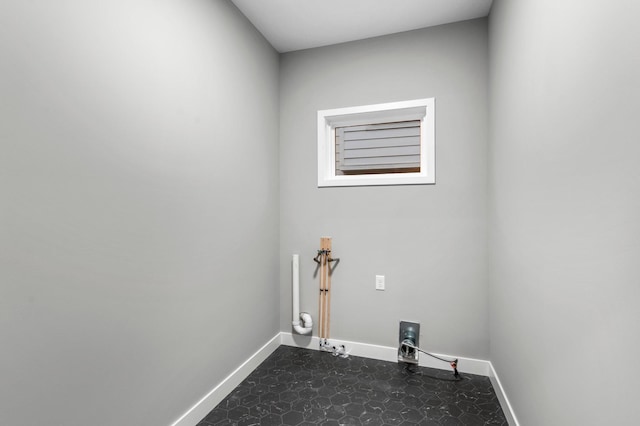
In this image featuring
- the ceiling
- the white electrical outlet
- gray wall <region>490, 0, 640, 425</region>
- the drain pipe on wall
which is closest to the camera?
gray wall <region>490, 0, 640, 425</region>

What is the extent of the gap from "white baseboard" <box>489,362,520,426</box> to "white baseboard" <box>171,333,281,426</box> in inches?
67.8

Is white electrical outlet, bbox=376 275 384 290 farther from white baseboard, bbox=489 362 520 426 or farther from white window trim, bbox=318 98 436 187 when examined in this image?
white baseboard, bbox=489 362 520 426

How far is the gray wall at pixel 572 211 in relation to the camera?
0.78 meters

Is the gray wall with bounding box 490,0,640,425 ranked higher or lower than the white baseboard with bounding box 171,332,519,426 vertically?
higher

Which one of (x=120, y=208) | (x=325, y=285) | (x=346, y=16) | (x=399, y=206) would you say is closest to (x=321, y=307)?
(x=325, y=285)

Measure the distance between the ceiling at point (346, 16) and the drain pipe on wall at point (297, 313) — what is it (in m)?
1.90

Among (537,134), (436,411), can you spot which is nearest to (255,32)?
(537,134)

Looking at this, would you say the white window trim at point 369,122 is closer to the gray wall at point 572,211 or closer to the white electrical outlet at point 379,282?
the gray wall at point 572,211

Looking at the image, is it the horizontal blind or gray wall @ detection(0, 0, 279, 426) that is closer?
gray wall @ detection(0, 0, 279, 426)

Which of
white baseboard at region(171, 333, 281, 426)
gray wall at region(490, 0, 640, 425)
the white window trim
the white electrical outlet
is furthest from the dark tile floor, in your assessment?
the white window trim

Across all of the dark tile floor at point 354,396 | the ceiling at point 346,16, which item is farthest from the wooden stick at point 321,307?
the ceiling at point 346,16

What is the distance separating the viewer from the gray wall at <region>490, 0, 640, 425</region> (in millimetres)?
784

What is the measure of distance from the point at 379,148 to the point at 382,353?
1.76 meters

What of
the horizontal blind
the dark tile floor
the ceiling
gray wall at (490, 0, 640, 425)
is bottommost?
the dark tile floor
